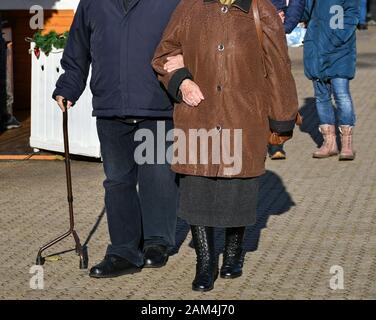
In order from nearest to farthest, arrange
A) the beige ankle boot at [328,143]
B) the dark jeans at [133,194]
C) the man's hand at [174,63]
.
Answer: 1. the man's hand at [174,63]
2. the dark jeans at [133,194]
3. the beige ankle boot at [328,143]

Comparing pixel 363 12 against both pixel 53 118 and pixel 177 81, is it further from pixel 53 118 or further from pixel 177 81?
pixel 177 81

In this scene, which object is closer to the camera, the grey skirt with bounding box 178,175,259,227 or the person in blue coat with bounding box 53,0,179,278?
the grey skirt with bounding box 178,175,259,227

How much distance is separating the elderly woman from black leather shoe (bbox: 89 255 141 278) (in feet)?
1.82

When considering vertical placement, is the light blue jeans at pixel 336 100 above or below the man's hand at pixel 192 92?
below

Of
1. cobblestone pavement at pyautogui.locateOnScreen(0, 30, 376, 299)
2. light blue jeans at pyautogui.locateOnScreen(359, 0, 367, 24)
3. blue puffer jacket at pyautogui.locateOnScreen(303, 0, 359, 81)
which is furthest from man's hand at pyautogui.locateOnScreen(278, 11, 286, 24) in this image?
light blue jeans at pyautogui.locateOnScreen(359, 0, 367, 24)

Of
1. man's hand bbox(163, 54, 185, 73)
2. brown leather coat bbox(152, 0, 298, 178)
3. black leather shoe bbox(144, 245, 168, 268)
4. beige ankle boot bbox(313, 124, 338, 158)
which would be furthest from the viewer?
beige ankle boot bbox(313, 124, 338, 158)

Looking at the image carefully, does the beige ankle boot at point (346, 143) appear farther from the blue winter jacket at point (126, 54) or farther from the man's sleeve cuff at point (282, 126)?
the man's sleeve cuff at point (282, 126)

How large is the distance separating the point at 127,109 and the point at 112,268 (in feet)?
3.11

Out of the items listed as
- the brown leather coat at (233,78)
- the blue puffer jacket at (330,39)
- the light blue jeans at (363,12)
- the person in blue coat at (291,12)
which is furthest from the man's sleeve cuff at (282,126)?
the light blue jeans at (363,12)

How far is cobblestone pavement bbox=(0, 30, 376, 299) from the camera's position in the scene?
758 centimetres

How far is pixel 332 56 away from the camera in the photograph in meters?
11.9

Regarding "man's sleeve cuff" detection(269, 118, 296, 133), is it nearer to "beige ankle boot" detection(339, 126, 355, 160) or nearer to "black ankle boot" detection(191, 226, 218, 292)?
"black ankle boot" detection(191, 226, 218, 292)

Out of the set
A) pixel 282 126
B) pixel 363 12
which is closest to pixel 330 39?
pixel 282 126

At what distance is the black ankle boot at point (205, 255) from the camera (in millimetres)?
7609
